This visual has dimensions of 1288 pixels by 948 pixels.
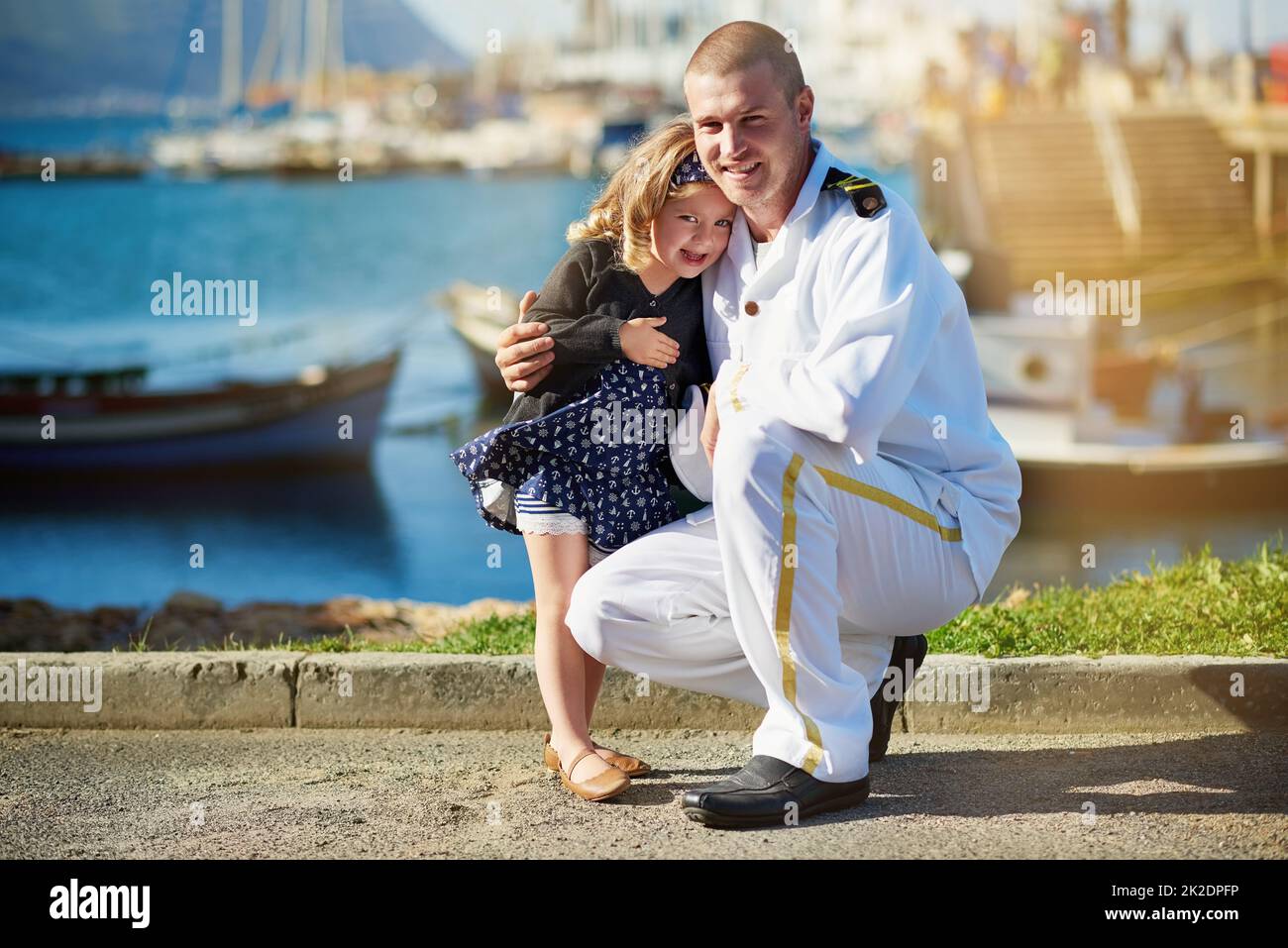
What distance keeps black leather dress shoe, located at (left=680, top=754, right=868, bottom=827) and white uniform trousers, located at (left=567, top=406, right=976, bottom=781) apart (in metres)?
0.03

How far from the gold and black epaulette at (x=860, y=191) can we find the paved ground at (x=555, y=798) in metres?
1.35

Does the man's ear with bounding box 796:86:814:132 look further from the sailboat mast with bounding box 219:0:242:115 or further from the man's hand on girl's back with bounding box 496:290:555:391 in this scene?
the sailboat mast with bounding box 219:0:242:115

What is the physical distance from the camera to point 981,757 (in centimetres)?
382

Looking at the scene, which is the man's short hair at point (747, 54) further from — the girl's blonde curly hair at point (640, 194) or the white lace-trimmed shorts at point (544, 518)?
the white lace-trimmed shorts at point (544, 518)

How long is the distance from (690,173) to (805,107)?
31 centimetres

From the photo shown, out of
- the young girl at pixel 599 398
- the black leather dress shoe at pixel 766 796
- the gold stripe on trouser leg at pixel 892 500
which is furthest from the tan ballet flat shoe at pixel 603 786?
the gold stripe on trouser leg at pixel 892 500

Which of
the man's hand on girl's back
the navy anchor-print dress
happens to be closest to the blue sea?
the man's hand on girl's back

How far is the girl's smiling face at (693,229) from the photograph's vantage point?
11.7ft

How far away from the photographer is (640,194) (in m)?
3.52

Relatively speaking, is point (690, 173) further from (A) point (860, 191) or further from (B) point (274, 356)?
(B) point (274, 356)

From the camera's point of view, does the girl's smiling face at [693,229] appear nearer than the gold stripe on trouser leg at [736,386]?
No

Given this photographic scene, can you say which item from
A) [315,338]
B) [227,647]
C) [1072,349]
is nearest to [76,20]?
[315,338]

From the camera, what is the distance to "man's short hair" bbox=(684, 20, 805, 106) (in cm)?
343
